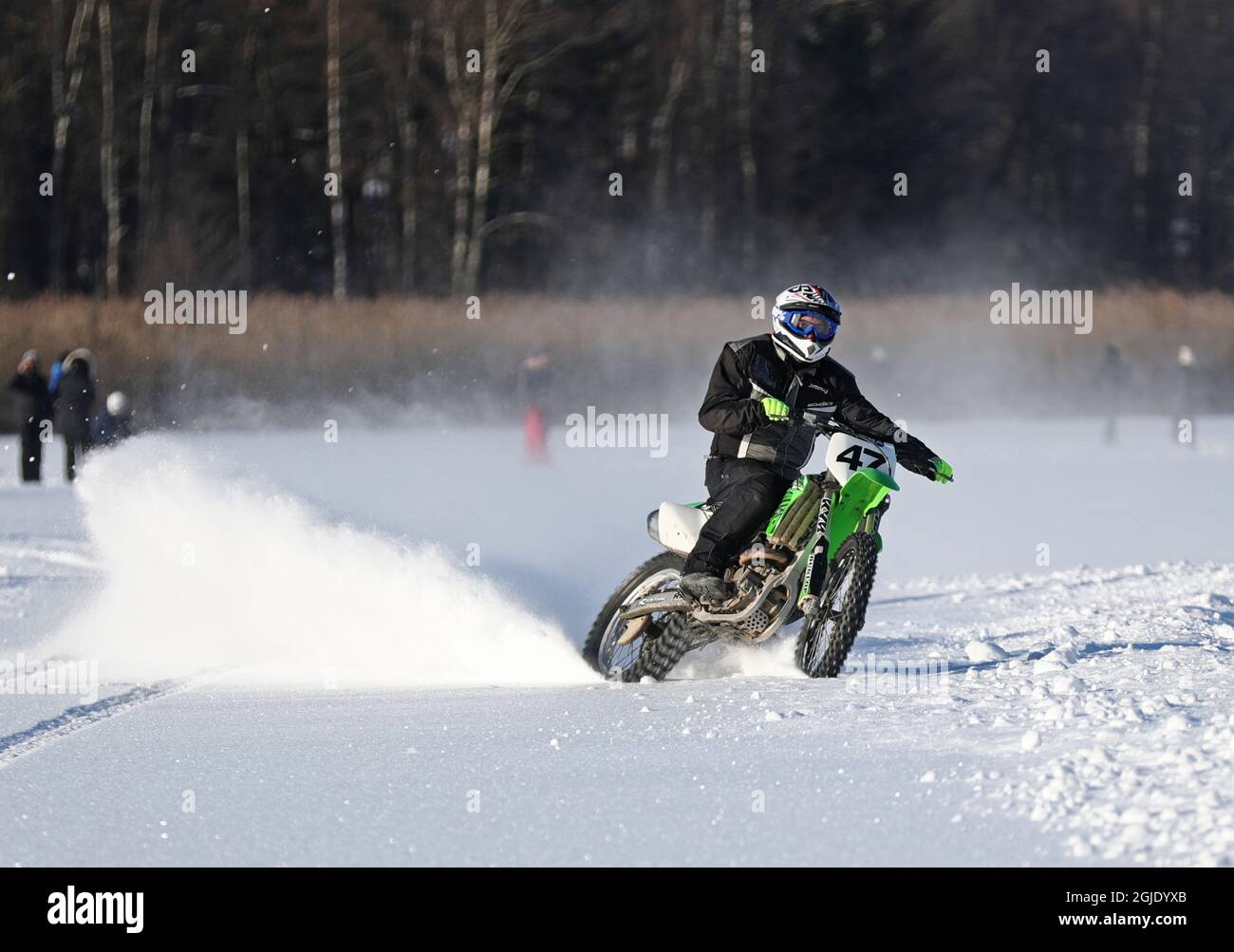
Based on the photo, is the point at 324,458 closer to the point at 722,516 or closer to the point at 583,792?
the point at 722,516

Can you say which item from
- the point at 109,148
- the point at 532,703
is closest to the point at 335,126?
the point at 109,148

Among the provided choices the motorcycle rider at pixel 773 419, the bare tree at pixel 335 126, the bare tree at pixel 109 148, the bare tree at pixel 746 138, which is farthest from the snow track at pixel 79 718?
the bare tree at pixel 746 138

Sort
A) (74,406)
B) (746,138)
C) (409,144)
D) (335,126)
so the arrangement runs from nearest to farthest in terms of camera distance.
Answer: (74,406) → (335,126) → (409,144) → (746,138)

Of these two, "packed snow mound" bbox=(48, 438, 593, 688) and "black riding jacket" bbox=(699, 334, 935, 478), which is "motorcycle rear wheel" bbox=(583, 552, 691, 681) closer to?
"packed snow mound" bbox=(48, 438, 593, 688)

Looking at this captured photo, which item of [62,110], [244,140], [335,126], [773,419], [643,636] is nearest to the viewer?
[773,419]

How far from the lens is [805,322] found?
23.6ft

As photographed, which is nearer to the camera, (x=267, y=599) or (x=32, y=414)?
(x=267, y=599)

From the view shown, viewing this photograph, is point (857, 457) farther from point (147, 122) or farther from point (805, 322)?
point (147, 122)

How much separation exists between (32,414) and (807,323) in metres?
16.1

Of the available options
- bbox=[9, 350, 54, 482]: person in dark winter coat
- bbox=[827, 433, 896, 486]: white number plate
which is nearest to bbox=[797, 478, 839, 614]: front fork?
bbox=[827, 433, 896, 486]: white number plate

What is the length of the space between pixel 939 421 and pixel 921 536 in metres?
17.9

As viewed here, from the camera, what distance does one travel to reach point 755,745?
18.8 feet
